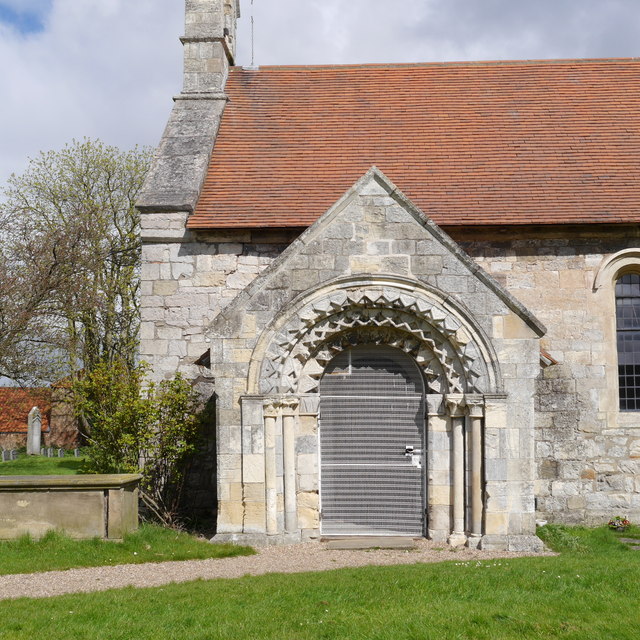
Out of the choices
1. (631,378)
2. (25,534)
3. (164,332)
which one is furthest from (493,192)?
(25,534)

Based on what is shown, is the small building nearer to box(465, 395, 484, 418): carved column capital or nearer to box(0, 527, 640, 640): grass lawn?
box(465, 395, 484, 418): carved column capital

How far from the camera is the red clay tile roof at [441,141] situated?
13.1 metres

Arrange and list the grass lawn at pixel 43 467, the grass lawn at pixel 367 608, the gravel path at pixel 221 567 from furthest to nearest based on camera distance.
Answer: the grass lawn at pixel 43 467 → the gravel path at pixel 221 567 → the grass lawn at pixel 367 608

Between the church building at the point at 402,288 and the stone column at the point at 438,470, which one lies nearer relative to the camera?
the church building at the point at 402,288

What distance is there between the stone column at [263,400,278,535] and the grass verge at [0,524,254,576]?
0.52m

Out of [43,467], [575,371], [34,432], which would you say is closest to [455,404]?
[575,371]

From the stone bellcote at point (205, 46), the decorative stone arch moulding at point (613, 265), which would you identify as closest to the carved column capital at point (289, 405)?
the decorative stone arch moulding at point (613, 265)

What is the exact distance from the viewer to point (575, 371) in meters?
12.7

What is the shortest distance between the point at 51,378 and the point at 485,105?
14.1 m

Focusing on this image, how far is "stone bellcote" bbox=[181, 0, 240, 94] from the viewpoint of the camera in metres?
15.9

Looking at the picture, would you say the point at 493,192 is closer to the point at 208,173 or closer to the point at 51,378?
the point at 208,173

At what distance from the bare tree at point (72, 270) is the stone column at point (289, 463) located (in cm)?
832

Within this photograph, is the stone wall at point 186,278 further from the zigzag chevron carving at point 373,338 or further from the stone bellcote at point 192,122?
the zigzag chevron carving at point 373,338

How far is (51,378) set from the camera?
2264 centimetres
